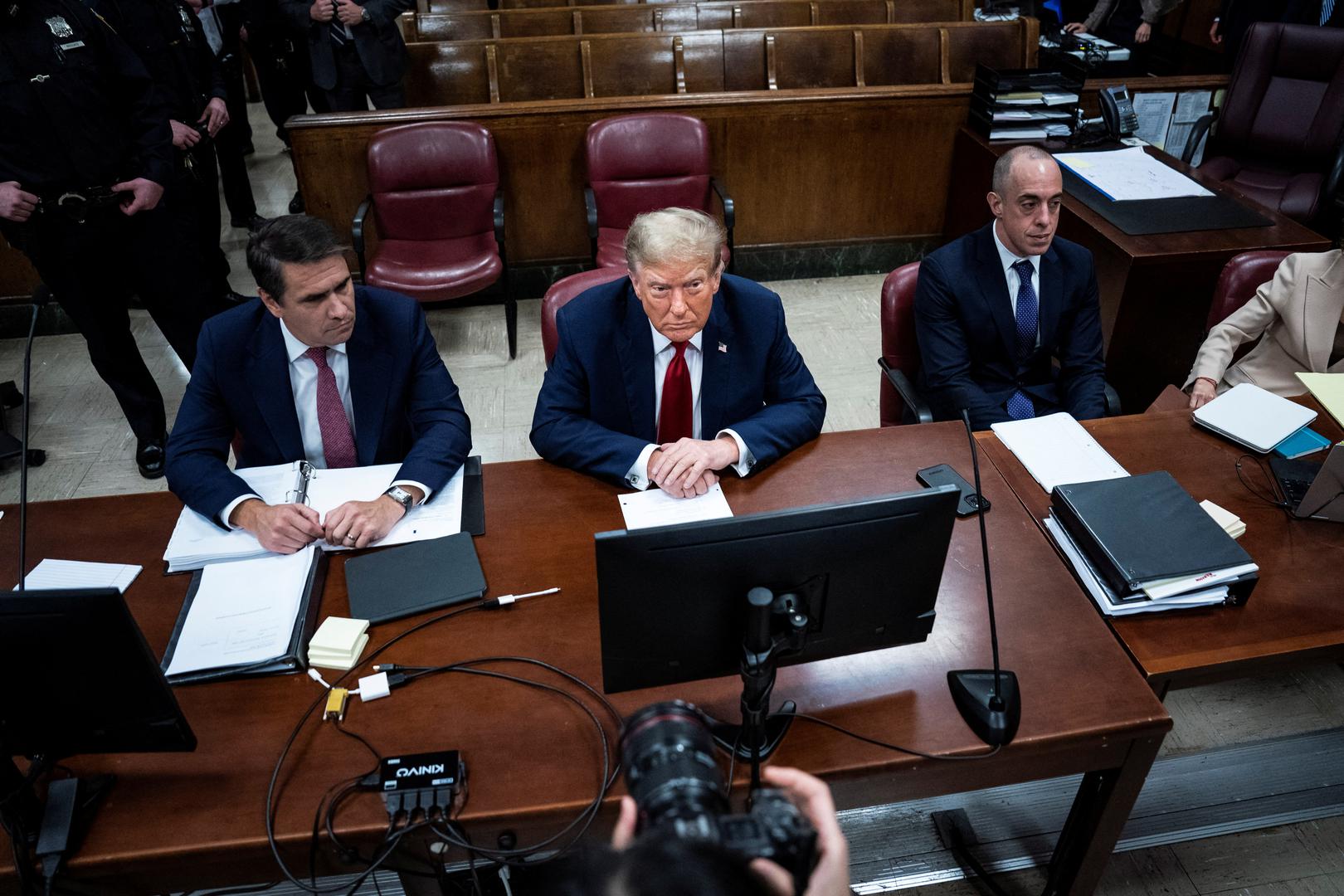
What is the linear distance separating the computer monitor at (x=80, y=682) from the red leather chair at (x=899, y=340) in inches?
75.5

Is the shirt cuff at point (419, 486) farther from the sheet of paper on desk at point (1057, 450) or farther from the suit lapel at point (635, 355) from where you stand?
the sheet of paper on desk at point (1057, 450)

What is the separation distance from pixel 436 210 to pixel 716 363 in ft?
Answer: 7.53

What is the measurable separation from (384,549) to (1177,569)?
5.10ft

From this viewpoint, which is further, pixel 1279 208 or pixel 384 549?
pixel 1279 208

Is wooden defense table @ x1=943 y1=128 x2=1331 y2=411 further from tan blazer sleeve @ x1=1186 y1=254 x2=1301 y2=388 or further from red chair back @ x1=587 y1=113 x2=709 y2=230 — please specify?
red chair back @ x1=587 y1=113 x2=709 y2=230

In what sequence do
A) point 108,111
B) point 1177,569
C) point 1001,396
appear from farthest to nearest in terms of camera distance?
point 108,111 → point 1001,396 → point 1177,569

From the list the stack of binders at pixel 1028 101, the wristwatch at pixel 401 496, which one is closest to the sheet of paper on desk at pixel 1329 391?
the wristwatch at pixel 401 496

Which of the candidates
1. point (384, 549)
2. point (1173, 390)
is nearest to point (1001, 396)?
point (1173, 390)

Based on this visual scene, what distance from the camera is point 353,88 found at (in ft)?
14.8

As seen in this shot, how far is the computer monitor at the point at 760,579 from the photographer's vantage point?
50.0 inches

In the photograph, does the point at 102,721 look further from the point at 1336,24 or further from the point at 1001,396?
the point at 1336,24

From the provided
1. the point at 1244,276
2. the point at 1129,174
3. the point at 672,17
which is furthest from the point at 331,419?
the point at 672,17

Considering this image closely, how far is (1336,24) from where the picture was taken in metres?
5.10

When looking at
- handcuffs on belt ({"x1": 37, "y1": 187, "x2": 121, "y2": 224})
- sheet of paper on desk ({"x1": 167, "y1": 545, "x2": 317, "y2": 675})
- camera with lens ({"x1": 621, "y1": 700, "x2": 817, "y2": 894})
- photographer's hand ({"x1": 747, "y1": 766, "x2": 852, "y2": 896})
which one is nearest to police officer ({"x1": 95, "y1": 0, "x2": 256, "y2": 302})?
handcuffs on belt ({"x1": 37, "y1": 187, "x2": 121, "y2": 224})
